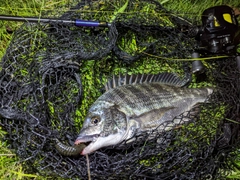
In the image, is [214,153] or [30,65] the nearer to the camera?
[30,65]

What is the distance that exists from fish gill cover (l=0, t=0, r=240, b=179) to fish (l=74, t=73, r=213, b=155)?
126 mm

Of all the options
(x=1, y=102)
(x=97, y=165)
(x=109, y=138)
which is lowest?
(x=97, y=165)

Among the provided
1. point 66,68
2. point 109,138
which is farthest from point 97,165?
point 66,68

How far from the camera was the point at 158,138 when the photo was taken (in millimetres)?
3205

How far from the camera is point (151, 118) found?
10.9 feet

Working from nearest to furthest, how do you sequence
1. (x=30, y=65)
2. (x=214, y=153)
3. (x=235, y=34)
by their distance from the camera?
(x=30, y=65)
(x=214, y=153)
(x=235, y=34)

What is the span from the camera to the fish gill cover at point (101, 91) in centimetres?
297

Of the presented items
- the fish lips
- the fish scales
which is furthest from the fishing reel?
the fish lips

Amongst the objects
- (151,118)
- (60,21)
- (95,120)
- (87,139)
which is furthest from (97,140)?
(60,21)

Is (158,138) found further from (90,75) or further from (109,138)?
(90,75)

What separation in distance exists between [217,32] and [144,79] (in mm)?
1013

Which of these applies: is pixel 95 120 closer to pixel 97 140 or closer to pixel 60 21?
pixel 97 140

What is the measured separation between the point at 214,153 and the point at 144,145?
882 millimetres

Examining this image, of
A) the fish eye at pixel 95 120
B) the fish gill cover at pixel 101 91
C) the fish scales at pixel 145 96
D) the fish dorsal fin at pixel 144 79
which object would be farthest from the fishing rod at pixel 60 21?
the fish eye at pixel 95 120
